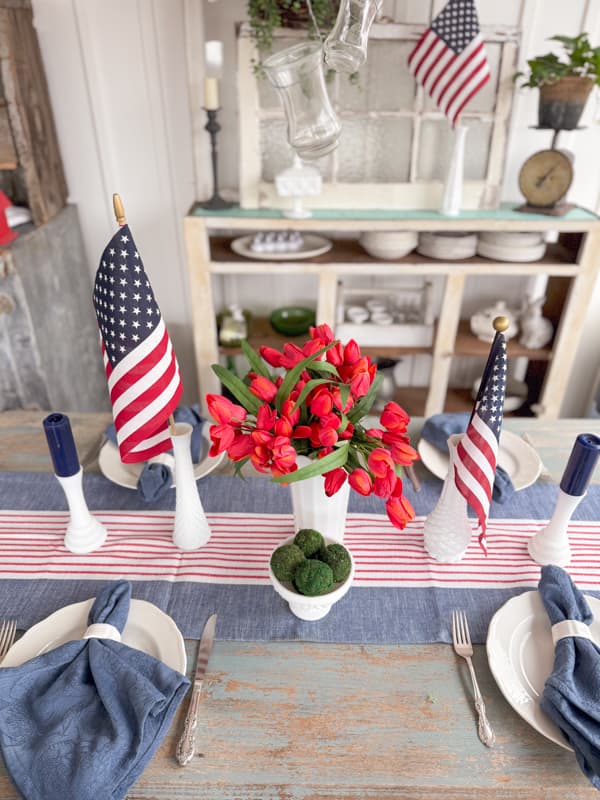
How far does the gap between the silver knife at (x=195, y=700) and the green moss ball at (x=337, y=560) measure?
0.21m

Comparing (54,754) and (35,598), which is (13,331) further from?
(54,754)

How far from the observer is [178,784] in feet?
2.36

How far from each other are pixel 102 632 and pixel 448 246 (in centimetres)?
165

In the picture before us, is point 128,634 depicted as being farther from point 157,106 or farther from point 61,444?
point 157,106

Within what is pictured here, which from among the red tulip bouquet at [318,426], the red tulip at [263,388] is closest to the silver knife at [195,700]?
the red tulip bouquet at [318,426]

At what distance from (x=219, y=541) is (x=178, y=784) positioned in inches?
16.5

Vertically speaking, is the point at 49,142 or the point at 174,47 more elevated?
the point at 174,47

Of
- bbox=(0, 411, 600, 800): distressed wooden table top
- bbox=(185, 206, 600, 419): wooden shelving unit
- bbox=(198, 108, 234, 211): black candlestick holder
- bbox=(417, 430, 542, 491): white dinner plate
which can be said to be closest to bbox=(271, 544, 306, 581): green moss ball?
bbox=(0, 411, 600, 800): distressed wooden table top

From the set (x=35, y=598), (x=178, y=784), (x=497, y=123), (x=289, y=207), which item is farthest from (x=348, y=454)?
(x=497, y=123)

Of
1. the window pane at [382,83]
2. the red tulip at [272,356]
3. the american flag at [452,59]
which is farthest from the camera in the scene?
the window pane at [382,83]

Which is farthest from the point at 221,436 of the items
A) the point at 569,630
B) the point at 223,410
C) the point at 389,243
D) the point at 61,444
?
the point at 389,243

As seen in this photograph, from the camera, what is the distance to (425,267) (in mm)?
1967

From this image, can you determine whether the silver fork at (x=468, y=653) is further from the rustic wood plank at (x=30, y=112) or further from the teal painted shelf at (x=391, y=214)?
the rustic wood plank at (x=30, y=112)

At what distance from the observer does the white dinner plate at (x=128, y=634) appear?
0.85 metres
